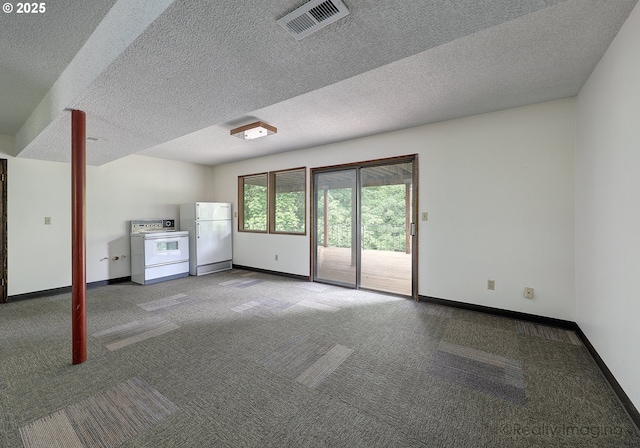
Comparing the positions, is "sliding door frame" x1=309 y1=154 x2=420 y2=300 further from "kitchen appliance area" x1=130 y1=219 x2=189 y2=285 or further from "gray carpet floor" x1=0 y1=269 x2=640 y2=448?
"kitchen appliance area" x1=130 y1=219 x2=189 y2=285

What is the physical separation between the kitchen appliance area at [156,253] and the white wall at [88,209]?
202mm

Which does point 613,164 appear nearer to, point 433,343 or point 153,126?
point 433,343

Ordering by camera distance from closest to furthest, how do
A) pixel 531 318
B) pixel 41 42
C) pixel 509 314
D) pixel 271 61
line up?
1. pixel 271 61
2. pixel 41 42
3. pixel 531 318
4. pixel 509 314

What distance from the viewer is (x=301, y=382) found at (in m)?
1.95

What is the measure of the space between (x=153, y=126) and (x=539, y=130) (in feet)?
13.4

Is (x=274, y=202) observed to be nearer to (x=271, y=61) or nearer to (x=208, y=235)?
(x=208, y=235)

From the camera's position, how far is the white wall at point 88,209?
12.8 ft

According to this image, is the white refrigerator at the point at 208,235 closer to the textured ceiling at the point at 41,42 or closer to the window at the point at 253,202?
the window at the point at 253,202

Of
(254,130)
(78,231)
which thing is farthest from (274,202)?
(78,231)

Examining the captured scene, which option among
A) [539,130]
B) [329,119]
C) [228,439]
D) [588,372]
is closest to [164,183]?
[329,119]

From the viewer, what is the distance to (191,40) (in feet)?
4.64

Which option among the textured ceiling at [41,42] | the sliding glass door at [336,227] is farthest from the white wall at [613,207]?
the textured ceiling at [41,42]

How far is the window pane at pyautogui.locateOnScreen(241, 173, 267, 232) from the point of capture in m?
5.65

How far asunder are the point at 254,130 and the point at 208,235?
292cm
